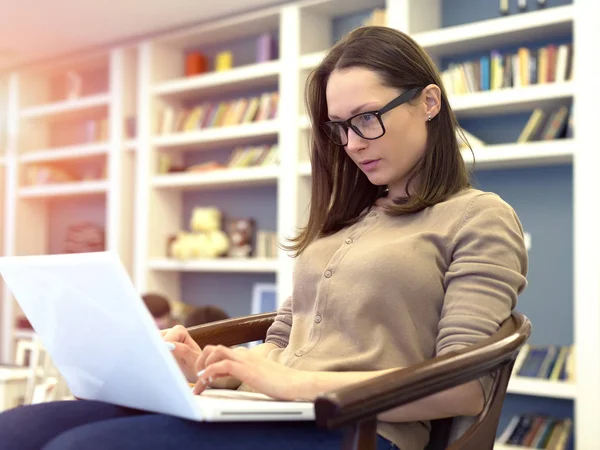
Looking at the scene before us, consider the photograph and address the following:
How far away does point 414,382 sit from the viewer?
3.12 ft

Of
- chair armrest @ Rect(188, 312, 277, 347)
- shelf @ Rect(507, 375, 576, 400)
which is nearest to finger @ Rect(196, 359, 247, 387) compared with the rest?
chair armrest @ Rect(188, 312, 277, 347)

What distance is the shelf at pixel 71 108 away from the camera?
218 inches

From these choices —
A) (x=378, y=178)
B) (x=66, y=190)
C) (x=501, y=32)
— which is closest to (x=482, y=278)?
(x=378, y=178)

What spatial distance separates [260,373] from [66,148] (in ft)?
16.5

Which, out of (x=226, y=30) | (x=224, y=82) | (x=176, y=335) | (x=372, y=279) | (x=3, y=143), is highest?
(x=226, y=30)

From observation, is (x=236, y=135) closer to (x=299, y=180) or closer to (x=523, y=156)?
(x=299, y=180)

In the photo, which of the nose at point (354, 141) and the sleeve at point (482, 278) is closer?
the sleeve at point (482, 278)

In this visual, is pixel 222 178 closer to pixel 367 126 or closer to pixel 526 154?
pixel 526 154

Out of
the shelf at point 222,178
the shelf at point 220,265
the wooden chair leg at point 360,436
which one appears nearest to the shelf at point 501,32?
the shelf at point 222,178

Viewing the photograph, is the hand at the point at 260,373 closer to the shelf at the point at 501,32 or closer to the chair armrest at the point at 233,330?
the chair armrest at the point at 233,330

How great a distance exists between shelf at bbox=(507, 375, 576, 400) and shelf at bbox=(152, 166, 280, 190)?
177cm

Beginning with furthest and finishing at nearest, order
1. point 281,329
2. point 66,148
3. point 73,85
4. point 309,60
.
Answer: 1. point 73,85
2. point 66,148
3. point 309,60
4. point 281,329

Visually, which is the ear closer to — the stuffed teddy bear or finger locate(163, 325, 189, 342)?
finger locate(163, 325, 189, 342)

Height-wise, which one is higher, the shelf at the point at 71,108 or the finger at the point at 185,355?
the shelf at the point at 71,108
